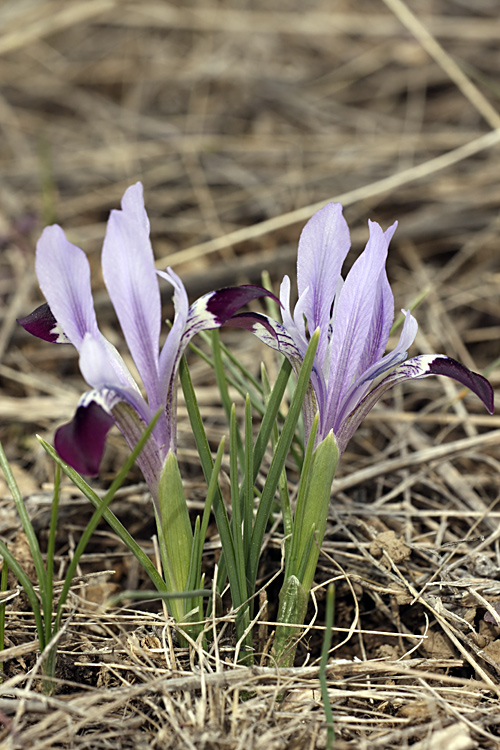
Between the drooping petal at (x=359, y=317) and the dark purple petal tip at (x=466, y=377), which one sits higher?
the drooping petal at (x=359, y=317)

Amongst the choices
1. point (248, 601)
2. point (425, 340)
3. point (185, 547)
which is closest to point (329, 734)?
point (248, 601)

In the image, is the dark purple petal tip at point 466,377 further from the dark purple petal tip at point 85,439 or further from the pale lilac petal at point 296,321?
the dark purple petal tip at point 85,439

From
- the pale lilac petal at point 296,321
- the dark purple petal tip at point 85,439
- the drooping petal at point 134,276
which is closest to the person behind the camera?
the dark purple petal tip at point 85,439

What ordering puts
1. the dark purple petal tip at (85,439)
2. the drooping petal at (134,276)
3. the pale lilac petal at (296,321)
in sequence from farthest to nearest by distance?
the pale lilac petal at (296,321) → the drooping petal at (134,276) → the dark purple petal tip at (85,439)

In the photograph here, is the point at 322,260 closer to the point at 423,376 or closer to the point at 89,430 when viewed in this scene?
the point at 423,376

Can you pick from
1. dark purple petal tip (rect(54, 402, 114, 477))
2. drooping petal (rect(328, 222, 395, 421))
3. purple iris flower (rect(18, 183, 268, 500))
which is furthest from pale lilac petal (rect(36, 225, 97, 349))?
drooping petal (rect(328, 222, 395, 421))

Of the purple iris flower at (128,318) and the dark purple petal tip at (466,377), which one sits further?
the dark purple petal tip at (466,377)

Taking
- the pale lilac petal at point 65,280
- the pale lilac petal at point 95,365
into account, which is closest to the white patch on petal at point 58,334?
the pale lilac petal at point 65,280

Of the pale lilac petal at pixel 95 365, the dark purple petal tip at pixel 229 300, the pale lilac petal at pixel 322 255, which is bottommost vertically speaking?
the pale lilac petal at pixel 95 365
